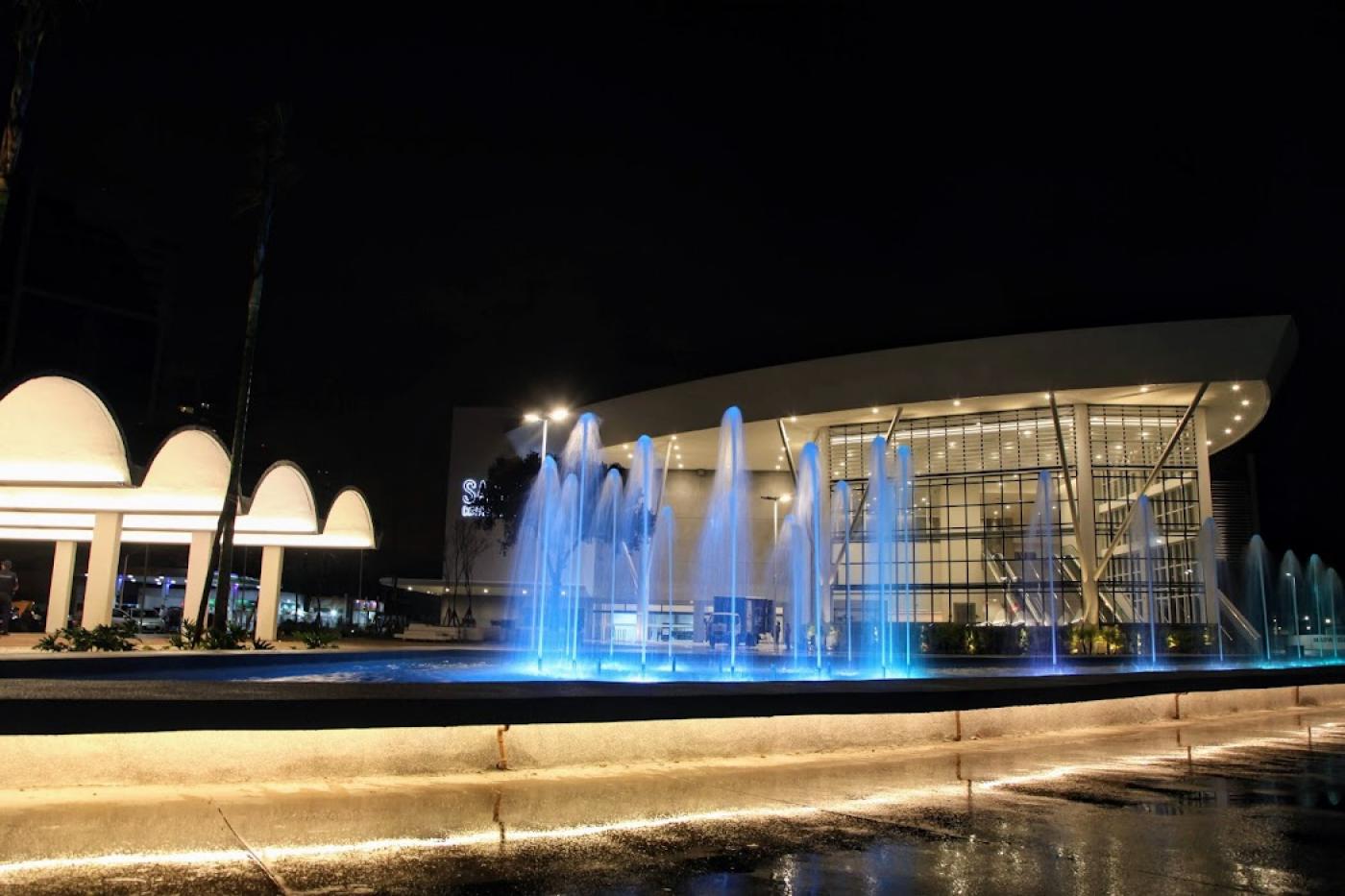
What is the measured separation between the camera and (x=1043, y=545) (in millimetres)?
43938

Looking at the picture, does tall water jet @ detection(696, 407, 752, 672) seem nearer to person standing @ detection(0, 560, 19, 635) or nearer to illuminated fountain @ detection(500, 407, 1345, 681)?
illuminated fountain @ detection(500, 407, 1345, 681)

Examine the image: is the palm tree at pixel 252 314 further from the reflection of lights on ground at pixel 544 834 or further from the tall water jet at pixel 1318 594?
the tall water jet at pixel 1318 594

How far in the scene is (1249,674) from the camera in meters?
15.1

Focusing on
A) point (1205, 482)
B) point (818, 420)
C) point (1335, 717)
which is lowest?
point (1335, 717)

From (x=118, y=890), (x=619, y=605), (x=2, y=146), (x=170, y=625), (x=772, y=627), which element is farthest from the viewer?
(x=619, y=605)

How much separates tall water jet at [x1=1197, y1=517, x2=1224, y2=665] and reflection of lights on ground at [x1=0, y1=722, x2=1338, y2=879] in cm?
3055

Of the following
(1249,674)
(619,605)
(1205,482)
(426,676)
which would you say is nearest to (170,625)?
(426,676)

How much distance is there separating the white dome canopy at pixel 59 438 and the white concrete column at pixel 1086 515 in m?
36.5

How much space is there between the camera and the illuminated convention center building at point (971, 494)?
38.4 meters

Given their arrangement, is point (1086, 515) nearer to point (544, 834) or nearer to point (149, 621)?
point (149, 621)

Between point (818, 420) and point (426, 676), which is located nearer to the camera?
point (426, 676)

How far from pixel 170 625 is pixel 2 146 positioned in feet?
84.8

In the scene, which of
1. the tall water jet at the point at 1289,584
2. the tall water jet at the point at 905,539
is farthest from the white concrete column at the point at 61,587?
the tall water jet at the point at 1289,584

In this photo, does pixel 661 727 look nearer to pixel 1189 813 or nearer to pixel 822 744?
pixel 822 744
